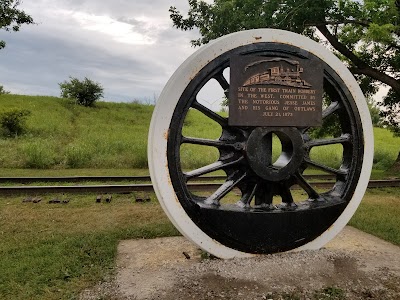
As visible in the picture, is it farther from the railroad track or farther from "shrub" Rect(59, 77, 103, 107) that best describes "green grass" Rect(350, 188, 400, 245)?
"shrub" Rect(59, 77, 103, 107)

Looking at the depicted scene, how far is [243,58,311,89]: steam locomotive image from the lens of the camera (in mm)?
4668

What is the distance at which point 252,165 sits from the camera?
4.72 m

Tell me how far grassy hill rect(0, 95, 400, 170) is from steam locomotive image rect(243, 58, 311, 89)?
800 centimetres

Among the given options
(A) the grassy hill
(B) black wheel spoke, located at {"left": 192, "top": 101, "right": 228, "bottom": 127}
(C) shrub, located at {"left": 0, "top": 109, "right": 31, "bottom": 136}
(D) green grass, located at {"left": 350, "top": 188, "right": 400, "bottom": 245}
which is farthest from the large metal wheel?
(C) shrub, located at {"left": 0, "top": 109, "right": 31, "bottom": 136}

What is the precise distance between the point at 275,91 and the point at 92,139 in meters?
12.0

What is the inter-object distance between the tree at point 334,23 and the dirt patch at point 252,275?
6.28 meters

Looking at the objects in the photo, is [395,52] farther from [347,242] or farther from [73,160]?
[73,160]

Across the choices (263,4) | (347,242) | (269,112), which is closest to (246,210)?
(269,112)

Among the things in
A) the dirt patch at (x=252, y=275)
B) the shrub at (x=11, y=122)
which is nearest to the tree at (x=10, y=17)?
the shrub at (x=11, y=122)

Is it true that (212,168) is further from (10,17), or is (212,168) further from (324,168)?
(10,17)

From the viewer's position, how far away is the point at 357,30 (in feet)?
41.0

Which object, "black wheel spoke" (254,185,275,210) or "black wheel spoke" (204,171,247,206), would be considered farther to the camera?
"black wheel spoke" (254,185,275,210)

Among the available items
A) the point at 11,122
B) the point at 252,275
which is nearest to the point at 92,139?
the point at 11,122

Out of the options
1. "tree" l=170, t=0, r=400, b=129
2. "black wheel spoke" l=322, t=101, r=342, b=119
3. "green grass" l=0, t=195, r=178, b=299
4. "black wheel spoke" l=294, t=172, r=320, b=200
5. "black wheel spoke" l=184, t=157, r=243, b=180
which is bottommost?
"green grass" l=0, t=195, r=178, b=299
